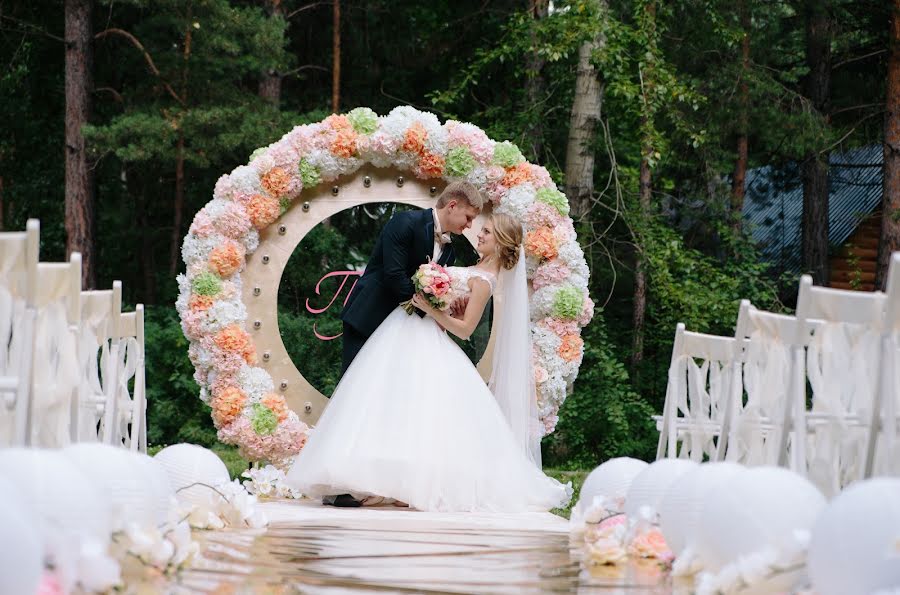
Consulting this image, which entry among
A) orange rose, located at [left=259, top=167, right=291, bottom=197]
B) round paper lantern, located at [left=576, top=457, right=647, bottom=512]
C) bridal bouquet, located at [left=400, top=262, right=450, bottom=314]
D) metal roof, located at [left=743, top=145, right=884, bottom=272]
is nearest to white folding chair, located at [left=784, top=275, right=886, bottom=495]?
round paper lantern, located at [left=576, top=457, right=647, bottom=512]

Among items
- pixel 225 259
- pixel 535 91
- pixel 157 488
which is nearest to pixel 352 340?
pixel 225 259

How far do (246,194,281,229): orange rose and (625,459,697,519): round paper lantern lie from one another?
176 inches

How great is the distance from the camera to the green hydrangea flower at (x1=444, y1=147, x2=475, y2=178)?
9.44m

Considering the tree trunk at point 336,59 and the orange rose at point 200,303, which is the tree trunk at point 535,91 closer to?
the tree trunk at point 336,59

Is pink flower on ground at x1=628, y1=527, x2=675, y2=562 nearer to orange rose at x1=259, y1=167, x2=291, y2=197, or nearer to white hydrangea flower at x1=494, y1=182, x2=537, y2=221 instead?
white hydrangea flower at x1=494, y1=182, x2=537, y2=221

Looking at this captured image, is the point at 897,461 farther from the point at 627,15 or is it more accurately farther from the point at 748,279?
the point at 627,15

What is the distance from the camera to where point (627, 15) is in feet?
52.9

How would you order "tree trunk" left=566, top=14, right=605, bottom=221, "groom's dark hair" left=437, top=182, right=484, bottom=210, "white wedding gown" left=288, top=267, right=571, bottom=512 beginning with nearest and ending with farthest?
"white wedding gown" left=288, top=267, right=571, bottom=512, "groom's dark hair" left=437, top=182, right=484, bottom=210, "tree trunk" left=566, top=14, right=605, bottom=221

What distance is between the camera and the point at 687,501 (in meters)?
4.86

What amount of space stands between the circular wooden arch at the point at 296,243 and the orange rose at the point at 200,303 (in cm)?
37

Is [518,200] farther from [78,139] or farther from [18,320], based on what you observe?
[78,139]

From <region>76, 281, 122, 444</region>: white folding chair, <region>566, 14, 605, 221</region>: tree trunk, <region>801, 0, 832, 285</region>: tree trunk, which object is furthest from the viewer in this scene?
<region>801, 0, 832, 285</region>: tree trunk

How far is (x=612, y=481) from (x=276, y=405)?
11.5ft

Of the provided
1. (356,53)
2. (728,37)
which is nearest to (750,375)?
(728,37)
